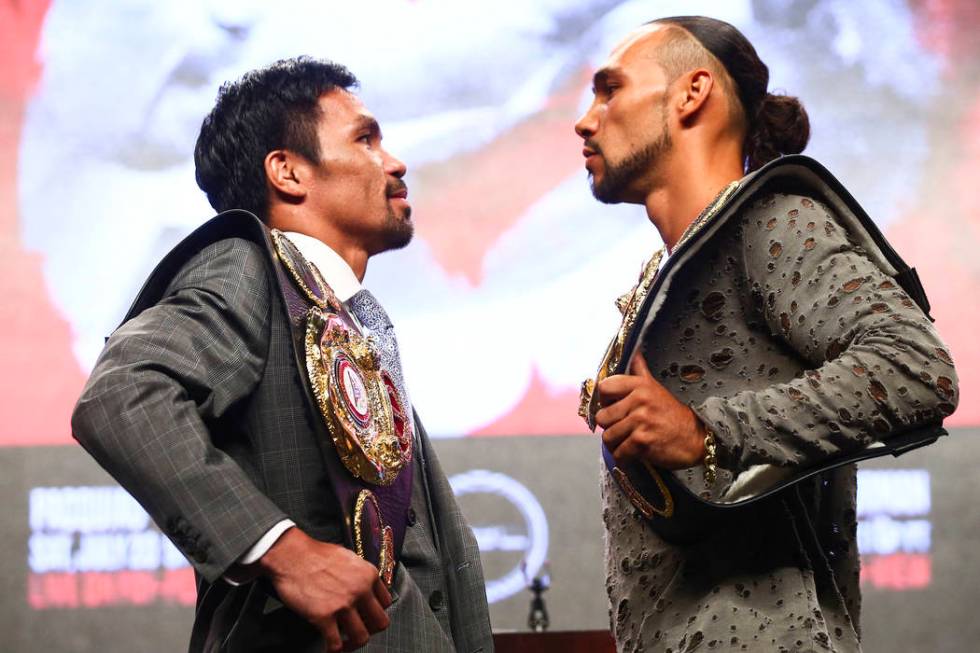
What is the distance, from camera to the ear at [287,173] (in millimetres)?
2078

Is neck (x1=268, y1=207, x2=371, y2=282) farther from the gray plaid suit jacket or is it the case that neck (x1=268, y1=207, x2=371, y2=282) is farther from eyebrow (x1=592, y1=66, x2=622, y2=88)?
eyebrow (x1=592, y1=66, x2=622, y2=88)

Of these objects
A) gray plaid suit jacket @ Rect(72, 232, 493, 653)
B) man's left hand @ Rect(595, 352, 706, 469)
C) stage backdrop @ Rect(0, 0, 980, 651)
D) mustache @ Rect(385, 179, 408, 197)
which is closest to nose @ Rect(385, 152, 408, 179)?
mustache @ Rect(385, 179, 408, 197)

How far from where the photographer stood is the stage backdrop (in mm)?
4312

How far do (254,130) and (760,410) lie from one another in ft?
4.00

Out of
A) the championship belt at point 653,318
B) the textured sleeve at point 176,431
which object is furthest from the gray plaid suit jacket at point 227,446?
the championship belt at point 653,318

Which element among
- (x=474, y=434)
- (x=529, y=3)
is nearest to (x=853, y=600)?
(x=474, y=434)

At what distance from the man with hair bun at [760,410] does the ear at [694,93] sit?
1.14 feet

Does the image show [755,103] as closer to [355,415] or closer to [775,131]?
[775,131]

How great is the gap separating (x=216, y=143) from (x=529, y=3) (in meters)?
2.76

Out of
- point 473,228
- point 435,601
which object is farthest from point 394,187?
point 473,228

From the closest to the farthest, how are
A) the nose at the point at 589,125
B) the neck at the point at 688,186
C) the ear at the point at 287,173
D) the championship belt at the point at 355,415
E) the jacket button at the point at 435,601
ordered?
the championship belt at the point at 355,415 < the jacket button at the point at 435,601 < the neck at the point at 688,186 < the nose at the point at 589,125 < the ear at the point at 287,173

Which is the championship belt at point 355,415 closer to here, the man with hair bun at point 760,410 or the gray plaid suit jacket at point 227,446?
the gray plaid suit jacket at point 227,446

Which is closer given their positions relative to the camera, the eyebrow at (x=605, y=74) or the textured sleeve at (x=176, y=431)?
the textured sleeve at (x=176, y=431)

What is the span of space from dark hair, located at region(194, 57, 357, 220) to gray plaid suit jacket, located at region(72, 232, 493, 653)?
477mm
